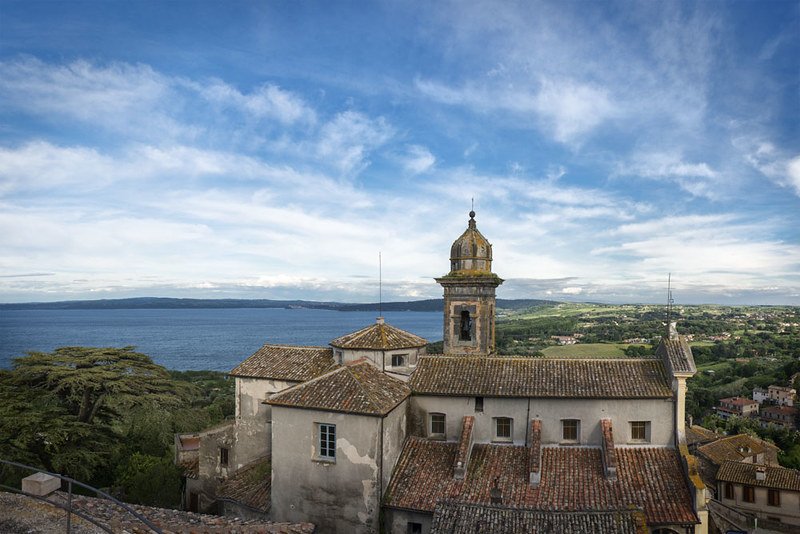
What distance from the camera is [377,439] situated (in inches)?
722

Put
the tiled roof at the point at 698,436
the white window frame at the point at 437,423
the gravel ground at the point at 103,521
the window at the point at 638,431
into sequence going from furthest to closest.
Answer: the tiled roof at the point at 698,436, the white window frame at the point at 437,423, the window at the point at 638,431, the gravel ground at the point at 103,521

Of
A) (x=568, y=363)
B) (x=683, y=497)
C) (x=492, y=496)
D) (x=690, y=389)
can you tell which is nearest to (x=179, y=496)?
(x=492, y=496)

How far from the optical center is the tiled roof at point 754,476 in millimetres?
37594

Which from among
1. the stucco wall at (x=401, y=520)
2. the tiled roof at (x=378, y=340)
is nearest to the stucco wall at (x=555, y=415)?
the tiled roof at (x=378, y=340)

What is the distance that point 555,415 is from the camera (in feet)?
68.1

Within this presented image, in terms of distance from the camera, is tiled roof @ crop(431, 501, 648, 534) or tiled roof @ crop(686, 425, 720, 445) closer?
tiled roof @ crop(431, 501, 648, 534)

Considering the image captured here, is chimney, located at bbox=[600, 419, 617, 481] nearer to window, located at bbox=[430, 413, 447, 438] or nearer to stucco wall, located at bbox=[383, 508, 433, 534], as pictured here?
window, located at bbox=[430, 413, 447, 438]

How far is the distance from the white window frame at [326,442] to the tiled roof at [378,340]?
3.91 m

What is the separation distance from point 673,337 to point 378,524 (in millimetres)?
13147

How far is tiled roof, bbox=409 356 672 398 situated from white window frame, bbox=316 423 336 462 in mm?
4022

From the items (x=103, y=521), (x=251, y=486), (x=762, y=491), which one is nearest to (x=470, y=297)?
(x=251, y=486)

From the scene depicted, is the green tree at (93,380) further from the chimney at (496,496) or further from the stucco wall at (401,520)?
the chimney at (496,496)

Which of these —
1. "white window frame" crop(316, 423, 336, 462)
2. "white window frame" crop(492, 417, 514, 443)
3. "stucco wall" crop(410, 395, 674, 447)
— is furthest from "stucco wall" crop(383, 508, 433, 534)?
"white window frame" crop(492, 417, 514, 443)

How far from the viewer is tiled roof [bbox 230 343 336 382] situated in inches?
897
